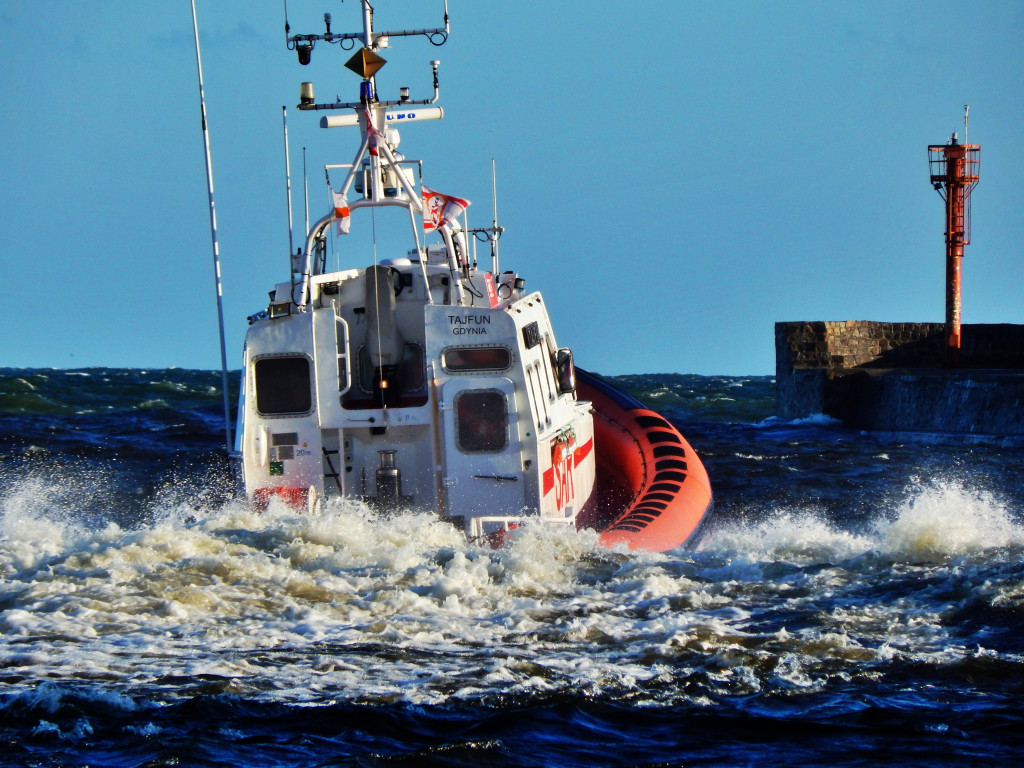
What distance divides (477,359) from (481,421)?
0.53 m

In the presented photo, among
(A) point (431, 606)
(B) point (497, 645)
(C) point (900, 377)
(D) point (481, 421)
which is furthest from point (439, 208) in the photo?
(C) point (900, 377)

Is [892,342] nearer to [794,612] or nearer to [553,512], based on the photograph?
[553,512]

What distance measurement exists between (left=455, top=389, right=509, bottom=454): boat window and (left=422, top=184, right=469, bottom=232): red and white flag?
1.65m

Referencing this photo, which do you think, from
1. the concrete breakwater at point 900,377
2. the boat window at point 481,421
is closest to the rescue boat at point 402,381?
the boat window at point 481,421

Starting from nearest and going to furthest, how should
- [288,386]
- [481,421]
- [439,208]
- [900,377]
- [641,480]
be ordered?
[481,421]
[288,386]
[439,208]
[641,480]
[900,377]

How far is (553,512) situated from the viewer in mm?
10711

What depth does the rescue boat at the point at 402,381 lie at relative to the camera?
10242mm

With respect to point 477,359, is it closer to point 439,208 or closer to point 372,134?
point 439,208

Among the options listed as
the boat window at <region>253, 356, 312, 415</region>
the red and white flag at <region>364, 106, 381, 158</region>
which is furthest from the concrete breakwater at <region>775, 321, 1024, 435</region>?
the boat window at <region>253, 356, 312, 415</region>

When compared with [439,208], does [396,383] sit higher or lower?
lower

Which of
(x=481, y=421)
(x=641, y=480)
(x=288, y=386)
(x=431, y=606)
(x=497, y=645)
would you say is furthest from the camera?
(x=641, y=480)

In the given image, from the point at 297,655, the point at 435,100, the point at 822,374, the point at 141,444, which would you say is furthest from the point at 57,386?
the point at 297,655

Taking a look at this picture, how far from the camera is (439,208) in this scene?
35.8 ft

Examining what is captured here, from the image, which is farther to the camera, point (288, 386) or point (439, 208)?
point (439, 208)
